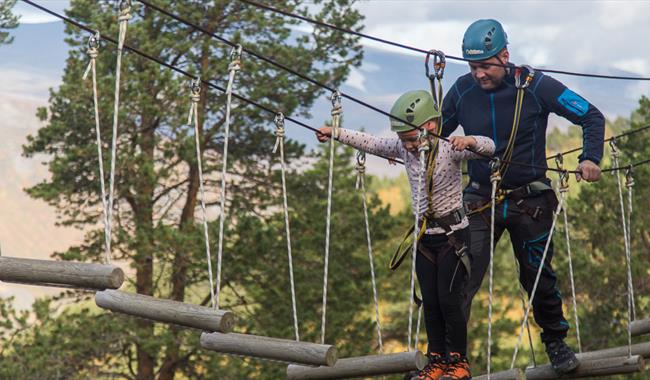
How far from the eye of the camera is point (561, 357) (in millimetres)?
6262

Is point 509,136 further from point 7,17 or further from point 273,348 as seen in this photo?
point 7,17

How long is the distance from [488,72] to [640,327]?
2462 mm

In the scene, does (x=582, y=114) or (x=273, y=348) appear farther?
(x=582, y=114)

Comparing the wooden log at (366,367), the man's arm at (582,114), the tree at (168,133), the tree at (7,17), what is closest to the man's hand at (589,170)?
the man's arm at (582,114)

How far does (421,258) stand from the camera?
18.6 feet

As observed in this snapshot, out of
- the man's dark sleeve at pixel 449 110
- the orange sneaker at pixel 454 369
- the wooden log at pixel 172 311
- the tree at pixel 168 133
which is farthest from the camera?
the tree at pixel 168 133

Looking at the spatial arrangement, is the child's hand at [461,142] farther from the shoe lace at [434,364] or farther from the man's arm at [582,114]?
the shoe lace at [434,364]

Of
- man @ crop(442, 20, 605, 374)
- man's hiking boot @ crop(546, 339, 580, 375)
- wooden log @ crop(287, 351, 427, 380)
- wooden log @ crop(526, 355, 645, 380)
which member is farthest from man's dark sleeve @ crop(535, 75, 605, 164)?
wooden log @ crop(287, 351, 427, 380)

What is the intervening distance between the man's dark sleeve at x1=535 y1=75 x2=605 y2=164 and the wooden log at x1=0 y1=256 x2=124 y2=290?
2.30m

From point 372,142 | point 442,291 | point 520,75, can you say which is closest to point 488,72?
point 520,75

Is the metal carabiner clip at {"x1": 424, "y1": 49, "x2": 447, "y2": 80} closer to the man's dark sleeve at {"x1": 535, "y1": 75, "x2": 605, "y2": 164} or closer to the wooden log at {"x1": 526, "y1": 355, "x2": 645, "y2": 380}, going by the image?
the man's dark sleeve at {"x1": 535, "y1": 75, "x2": 605, "y2": 164}

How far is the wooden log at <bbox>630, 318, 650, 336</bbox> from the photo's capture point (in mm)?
7349

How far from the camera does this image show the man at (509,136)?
5.83m

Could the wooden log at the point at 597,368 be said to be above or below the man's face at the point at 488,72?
below
